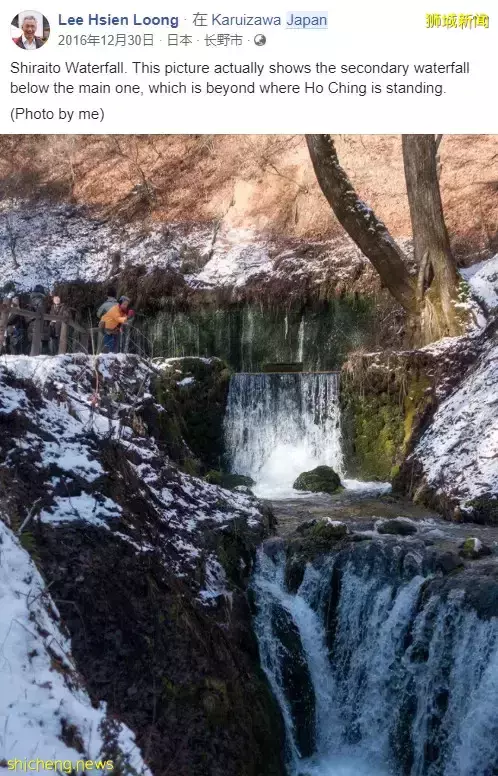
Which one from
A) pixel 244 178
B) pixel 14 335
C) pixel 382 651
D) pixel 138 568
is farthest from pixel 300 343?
pixel 138 568

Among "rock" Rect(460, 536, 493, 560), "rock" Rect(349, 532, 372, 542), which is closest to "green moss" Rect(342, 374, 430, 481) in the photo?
"rock" Rect(349, 532, 372, 542)

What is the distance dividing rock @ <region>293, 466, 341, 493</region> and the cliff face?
472 cm

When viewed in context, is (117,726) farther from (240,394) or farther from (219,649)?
(240,394)

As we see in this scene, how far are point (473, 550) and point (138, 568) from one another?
3.60m

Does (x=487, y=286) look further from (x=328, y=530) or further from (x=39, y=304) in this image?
(x=39, y=304)

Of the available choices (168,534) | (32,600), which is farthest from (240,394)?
(32,600)

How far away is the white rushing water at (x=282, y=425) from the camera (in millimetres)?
14727

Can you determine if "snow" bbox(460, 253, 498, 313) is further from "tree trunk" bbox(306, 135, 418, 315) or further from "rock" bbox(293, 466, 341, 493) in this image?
"rock" bbox(293, 466, 341, 493)

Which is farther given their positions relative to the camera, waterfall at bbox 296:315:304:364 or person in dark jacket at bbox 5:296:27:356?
waterfall at bbox 296:315:304:364

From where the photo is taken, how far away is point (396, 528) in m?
8.88

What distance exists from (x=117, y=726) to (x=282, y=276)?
1611cm

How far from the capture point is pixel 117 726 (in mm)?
3865

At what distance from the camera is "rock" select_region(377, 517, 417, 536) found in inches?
348

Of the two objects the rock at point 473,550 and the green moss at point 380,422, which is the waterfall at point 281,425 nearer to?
the green moss at point 380,422
